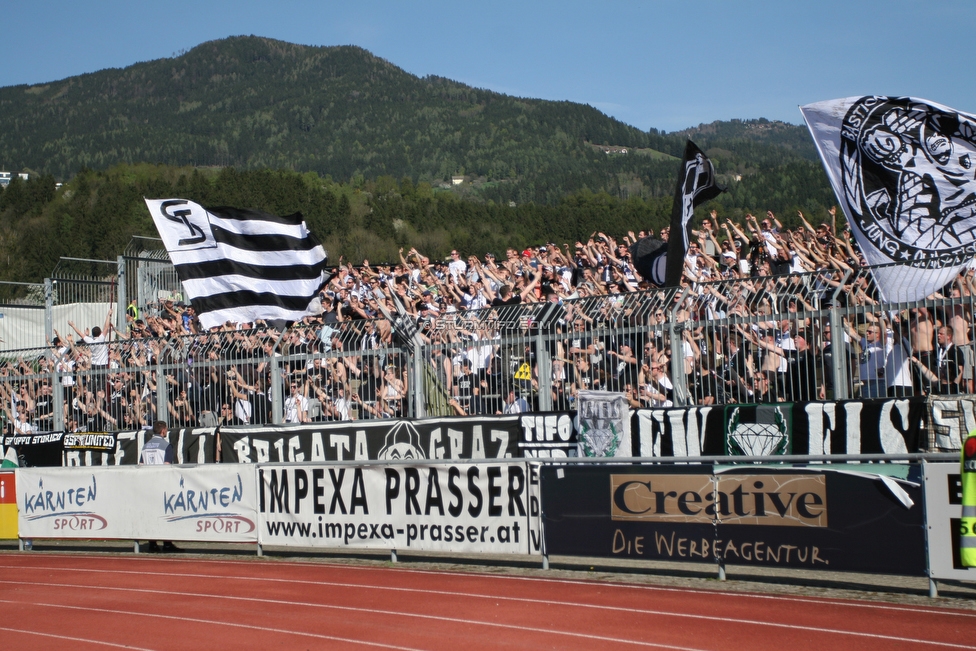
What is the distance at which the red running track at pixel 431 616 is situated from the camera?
8703 millimetres

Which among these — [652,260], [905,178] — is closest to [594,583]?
[905,178]

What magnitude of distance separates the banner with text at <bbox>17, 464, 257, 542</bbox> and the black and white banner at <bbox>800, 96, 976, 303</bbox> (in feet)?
29.7

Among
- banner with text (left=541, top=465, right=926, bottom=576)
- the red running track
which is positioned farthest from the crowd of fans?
the red running track

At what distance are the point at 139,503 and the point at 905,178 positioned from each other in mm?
11884

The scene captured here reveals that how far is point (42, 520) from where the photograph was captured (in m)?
16.9

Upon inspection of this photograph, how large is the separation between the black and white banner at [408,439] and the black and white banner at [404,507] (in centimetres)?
59

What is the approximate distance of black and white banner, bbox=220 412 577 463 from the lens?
14.2 m

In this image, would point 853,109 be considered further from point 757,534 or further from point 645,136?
point 645,136

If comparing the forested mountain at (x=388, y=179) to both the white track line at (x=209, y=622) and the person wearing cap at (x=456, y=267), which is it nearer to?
the person wearing cap at (x=456, y=267)

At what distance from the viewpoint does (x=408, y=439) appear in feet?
50.7

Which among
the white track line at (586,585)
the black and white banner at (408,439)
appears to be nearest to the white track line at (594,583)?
the white track line at (586,585)

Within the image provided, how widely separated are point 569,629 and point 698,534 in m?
2.53

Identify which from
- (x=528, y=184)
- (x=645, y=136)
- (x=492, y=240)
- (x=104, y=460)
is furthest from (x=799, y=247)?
(x=645, y=136)

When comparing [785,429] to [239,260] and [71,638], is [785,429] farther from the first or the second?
[71,638]
